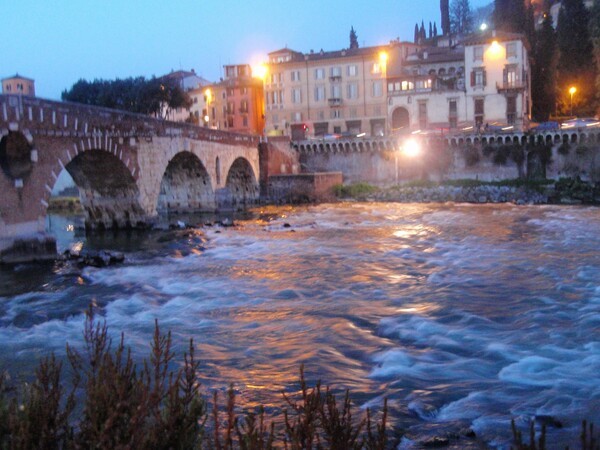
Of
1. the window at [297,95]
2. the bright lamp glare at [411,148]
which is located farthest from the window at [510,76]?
the window at [297,95]

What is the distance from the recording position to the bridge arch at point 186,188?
113 feet

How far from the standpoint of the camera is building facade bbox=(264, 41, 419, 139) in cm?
5884

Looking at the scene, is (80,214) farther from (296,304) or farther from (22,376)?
(22,376)

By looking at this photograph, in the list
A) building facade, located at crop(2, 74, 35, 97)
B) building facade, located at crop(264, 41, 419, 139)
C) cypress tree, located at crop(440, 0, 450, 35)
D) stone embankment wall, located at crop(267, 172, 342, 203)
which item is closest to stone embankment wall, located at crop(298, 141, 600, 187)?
stone embankment wall, located at crop(267, 172, 342, 203)

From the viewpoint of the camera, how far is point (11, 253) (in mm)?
18938

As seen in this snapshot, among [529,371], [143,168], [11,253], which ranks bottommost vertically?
[529,371]

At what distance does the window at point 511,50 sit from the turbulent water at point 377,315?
29.1 meters

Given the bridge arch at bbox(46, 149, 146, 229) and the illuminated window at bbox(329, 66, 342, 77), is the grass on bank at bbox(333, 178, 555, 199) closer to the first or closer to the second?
the illuminated window at bbox(329, 66, 342, 77)

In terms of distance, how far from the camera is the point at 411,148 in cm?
4619

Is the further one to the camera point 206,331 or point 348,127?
point 348,127

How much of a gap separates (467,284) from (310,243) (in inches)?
354

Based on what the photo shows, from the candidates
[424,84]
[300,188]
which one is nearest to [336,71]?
[424,84]

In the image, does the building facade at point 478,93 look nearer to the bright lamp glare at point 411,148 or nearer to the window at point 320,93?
the bright lamp glare at point 411,148

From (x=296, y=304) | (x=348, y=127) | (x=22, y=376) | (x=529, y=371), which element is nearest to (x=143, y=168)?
(x=296, y=304)
